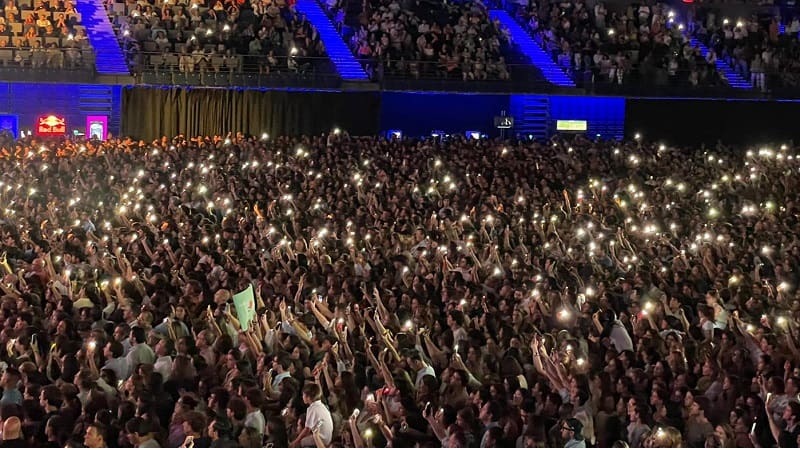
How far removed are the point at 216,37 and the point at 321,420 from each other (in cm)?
2323

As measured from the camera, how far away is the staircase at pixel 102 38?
29672 mm

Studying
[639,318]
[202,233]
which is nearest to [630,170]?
[202,233]

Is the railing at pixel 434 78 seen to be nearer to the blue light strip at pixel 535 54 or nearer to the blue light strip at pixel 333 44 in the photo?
the blue light strip at pixel 333 44

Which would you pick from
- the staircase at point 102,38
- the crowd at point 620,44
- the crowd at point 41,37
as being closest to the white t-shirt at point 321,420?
the crowd at point 41,37

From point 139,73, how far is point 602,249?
16.9m

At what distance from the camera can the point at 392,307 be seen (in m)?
11.6

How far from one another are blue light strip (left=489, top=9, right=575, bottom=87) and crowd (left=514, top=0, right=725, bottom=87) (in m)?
0.21

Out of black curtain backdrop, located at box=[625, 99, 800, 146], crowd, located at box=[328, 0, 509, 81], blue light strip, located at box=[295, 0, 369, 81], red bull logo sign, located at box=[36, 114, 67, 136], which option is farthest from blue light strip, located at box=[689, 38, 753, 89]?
red bull logo sign, located at box=[36, 114, 67, 136]

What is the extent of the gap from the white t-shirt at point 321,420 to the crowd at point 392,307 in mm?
17

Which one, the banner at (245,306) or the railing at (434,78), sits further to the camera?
the railing at (434,78)

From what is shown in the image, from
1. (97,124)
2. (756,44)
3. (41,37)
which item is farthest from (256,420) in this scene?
(756,44)

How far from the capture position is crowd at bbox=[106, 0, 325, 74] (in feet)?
96.1

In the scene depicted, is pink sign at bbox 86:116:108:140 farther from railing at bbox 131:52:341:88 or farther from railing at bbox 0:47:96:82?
railing at bbox 131:52:341:88

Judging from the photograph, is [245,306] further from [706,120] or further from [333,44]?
[706,120]
